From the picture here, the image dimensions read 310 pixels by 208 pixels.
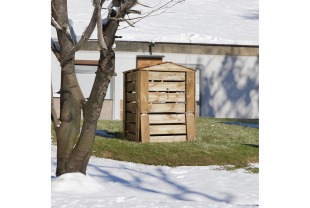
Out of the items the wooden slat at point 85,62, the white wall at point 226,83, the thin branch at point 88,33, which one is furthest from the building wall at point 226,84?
the thin branch at point 88,33

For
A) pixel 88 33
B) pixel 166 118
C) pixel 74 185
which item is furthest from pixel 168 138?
pixel 88 33

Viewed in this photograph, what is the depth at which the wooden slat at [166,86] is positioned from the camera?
30.5 ft

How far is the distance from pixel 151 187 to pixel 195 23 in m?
11.2

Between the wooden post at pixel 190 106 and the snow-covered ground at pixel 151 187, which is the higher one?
the wooden post at pixel 190 106

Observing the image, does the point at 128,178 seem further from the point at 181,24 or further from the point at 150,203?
the point at 181,24

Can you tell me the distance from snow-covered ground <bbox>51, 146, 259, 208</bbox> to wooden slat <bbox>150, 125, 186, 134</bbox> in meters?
1.84

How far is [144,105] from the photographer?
9.16 meters

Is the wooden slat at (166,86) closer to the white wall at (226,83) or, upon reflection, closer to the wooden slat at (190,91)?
the wooden slat at (190,91)

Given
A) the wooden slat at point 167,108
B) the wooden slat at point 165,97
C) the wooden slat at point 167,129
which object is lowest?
the wooden slat at point 167,129

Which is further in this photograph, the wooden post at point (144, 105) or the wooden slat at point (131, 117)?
the wooden slat at point (131, 117)

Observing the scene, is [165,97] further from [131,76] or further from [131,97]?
[131,76]

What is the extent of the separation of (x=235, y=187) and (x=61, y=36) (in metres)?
3.71

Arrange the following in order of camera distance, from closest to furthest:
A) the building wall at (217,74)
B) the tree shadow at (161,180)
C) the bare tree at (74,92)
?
the bare tree at (74,92) < the tree shadow at (161,180) < the building wall at (217,74)

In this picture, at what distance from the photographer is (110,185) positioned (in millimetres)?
5742
